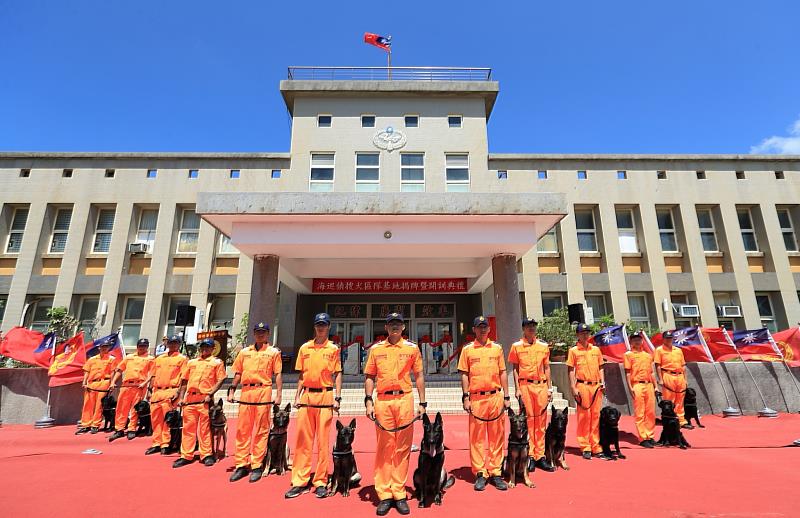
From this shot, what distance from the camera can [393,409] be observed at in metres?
3.96

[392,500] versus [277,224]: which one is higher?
[277,224]

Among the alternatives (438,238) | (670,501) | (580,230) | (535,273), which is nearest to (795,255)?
(580,230)

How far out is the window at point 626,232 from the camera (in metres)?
16.2

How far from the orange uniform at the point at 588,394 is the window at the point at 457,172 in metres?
10.5

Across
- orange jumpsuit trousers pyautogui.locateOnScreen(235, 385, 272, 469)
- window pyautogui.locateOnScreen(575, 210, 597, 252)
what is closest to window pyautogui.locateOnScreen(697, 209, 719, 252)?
window pyautogui.locateOnScreen(575, 210, 597, 252)

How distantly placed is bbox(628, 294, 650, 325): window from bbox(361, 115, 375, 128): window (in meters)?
12.9

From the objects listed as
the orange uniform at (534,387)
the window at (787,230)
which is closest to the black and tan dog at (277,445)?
the orange uniform at (534,387)

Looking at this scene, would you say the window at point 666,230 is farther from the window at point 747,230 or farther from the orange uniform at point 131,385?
the orange uniform at point 131,385

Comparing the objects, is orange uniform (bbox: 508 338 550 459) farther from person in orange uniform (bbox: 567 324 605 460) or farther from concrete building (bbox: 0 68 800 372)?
concrete building (bbox: 0 68 800 372)

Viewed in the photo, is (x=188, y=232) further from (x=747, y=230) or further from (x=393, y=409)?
(x=747, y=230)

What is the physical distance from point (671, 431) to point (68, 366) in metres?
11.7

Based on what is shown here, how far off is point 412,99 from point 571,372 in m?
13.9

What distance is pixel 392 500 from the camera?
3.82 meters

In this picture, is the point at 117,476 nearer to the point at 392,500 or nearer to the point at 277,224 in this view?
the point at 392,500
